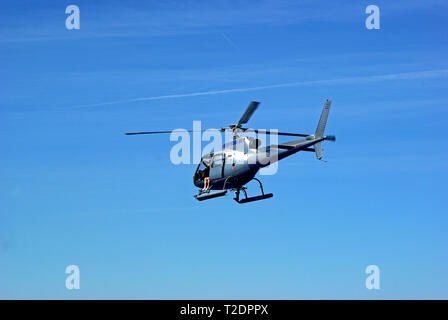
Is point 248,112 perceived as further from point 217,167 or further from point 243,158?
point 217,167

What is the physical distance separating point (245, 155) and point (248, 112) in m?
4.80

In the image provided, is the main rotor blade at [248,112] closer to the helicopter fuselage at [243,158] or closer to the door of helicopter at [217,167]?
the helicopter fuselage at [243,158]

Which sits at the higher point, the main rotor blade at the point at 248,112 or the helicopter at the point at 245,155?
the main rotor blade at the point at 248,112

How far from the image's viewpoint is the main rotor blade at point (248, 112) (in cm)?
6603

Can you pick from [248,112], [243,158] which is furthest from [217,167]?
[248,112]

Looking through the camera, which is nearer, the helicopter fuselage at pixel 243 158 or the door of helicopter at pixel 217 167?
the helicopter fuselage at pixel 243 158

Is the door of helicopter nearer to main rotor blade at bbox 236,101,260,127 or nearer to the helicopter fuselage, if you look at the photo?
the helicopter fuselage

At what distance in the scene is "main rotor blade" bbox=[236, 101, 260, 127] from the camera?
66025 mm

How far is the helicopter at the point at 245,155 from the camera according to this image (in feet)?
223

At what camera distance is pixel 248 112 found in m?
68.1

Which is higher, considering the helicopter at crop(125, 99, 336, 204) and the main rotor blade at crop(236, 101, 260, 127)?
the main rotor blade at crop(236, 101, 260, 127)
